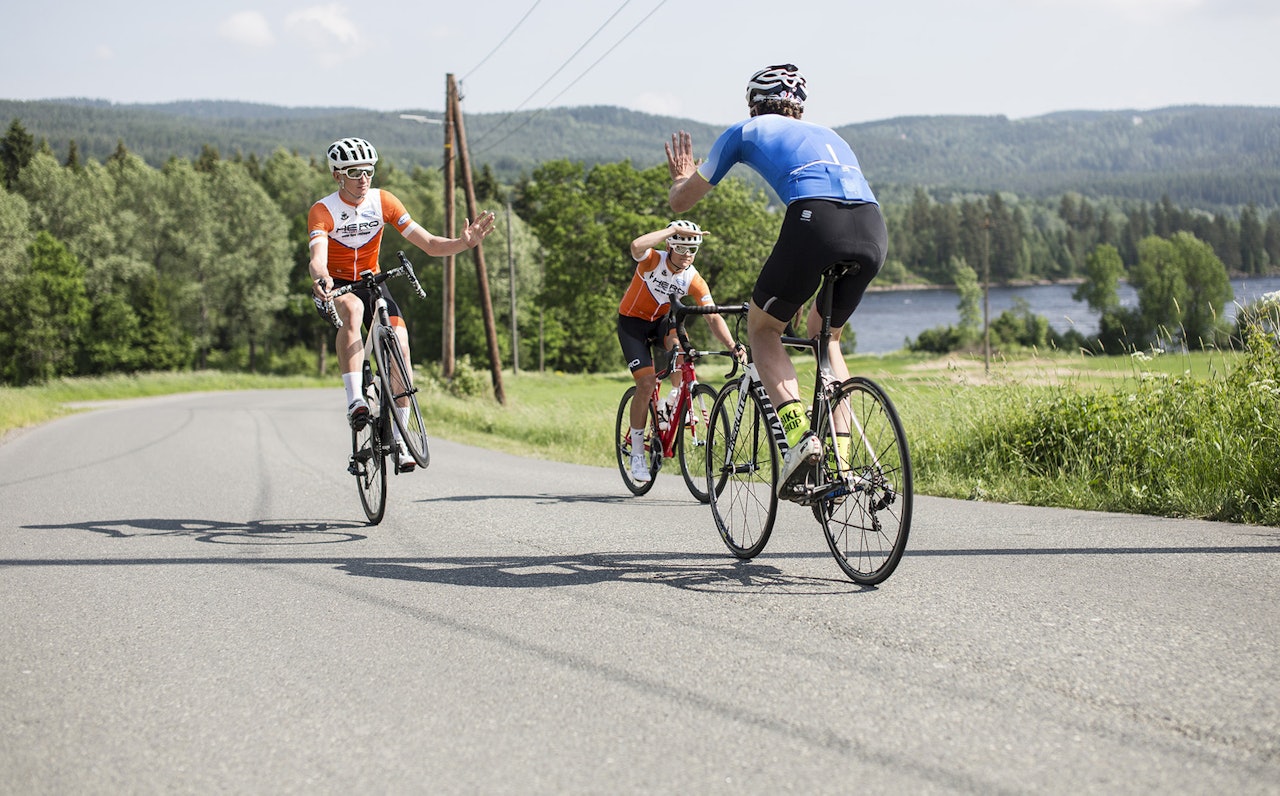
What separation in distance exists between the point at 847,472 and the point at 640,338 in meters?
3.85

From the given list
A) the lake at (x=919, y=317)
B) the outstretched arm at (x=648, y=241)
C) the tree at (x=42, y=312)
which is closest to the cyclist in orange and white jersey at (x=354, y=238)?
the outstretched arm at (x=648, y=241)

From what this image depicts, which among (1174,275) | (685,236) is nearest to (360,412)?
(685,236)

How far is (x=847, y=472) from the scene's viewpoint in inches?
189

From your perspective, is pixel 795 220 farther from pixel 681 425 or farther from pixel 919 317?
pixel 919 317

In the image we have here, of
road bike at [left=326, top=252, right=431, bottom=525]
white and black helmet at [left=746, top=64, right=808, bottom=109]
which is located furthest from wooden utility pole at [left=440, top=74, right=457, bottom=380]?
white and black helmet at [left=746, top=64, right=808, bottom=109]

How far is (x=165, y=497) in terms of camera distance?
9.49m

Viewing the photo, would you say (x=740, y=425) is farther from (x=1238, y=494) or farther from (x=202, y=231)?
(x=202, y=231)

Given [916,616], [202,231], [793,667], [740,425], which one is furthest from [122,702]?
[202,231]

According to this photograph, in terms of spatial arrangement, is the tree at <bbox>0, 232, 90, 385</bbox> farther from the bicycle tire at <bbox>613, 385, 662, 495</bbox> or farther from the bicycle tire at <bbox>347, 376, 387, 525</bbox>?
the bicycle tire at <bbox>347, 376, 387, 525</bbox>

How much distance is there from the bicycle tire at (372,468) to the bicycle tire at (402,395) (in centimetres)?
18

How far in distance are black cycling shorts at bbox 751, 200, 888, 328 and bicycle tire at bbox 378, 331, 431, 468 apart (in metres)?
3.30

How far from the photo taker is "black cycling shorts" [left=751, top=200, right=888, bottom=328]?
468cm

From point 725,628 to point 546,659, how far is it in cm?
73

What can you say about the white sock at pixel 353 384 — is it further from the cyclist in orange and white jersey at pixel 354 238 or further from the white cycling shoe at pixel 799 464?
the white cycling shoe at pixel 799 464
